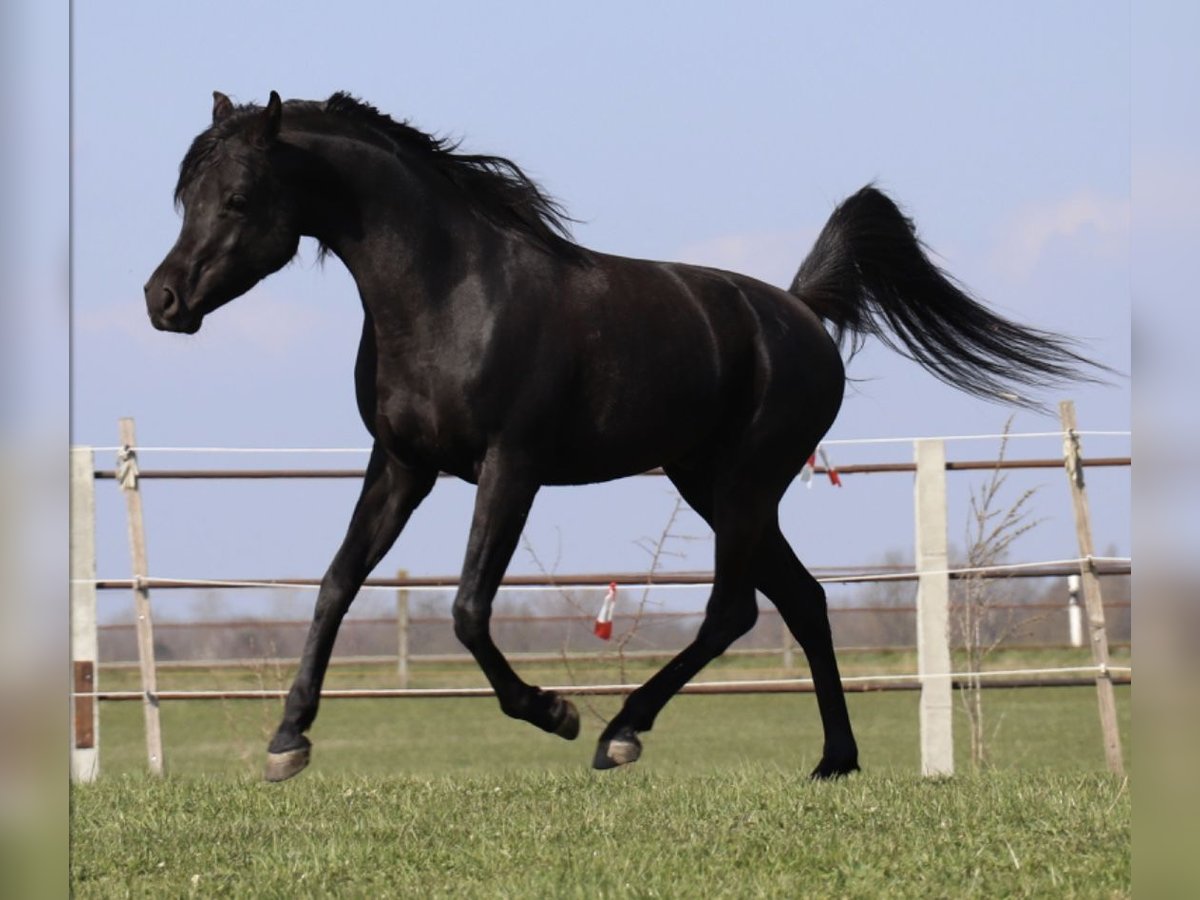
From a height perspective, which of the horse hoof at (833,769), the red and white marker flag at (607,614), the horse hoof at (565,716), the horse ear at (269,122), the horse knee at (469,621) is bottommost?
the horse hoof at (833,769)

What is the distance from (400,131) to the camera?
4898 mm

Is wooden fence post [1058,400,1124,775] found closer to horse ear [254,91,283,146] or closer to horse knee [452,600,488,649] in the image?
horse knee [452,600,488,649]

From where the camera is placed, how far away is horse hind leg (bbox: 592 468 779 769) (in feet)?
17.0

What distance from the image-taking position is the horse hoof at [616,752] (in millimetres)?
4883

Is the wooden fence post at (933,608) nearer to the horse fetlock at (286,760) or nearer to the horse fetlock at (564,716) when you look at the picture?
the horse fetlock at (564,716)

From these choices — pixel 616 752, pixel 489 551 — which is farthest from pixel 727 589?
pixel 489 551

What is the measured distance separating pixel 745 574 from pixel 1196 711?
12.0ft

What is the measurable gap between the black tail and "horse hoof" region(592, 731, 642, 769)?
1942 mm

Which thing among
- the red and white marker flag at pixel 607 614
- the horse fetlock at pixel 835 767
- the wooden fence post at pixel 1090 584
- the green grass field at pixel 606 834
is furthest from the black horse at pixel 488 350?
the wooden fence post at pixel 1090 584

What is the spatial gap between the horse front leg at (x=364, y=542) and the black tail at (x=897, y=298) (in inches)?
77.7

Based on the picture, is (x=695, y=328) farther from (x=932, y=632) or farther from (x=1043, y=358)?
(x=932, y=632)

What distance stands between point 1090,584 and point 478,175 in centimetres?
411

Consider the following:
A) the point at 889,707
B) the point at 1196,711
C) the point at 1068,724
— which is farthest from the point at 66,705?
the point at 889,707

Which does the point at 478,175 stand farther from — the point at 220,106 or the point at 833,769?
the point at 833,769
